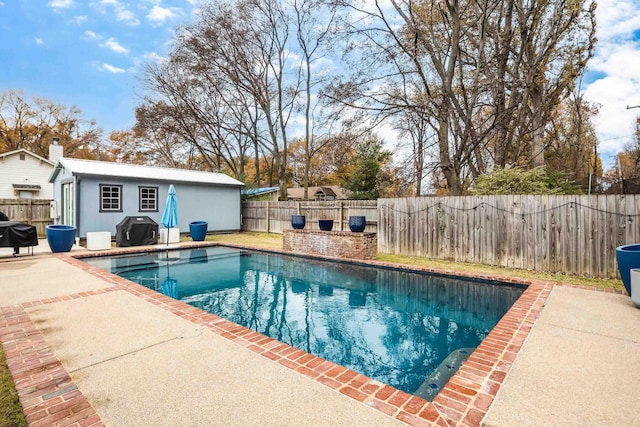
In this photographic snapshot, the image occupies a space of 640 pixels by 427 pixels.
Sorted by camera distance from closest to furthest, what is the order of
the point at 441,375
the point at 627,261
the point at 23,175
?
the point at 441,375, the point at 627,261, the point at 23,175

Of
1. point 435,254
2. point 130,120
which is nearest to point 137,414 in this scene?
point 435,254

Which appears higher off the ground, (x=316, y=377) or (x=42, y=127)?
(x=42, y=127)

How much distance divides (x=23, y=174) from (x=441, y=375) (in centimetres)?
2399

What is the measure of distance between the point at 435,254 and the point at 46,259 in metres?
9.59

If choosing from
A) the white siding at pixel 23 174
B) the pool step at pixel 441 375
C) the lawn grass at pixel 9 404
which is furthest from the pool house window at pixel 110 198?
the pool step at pixel 441 375

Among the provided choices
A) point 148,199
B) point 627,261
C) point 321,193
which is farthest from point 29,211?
point 321,193

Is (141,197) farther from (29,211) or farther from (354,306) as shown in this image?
(354,306)

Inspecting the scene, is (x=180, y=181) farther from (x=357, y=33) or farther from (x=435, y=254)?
(x=435, y=254)

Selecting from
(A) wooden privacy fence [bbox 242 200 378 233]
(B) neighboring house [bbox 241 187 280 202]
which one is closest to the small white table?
(A) wooden privacy fence [bbox 242 200 378 233]

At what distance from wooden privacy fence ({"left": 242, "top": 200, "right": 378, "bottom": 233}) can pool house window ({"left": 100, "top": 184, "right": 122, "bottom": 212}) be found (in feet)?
19.3

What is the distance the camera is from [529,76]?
1044cm

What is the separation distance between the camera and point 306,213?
45.9ft

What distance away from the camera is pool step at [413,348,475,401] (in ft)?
9.28

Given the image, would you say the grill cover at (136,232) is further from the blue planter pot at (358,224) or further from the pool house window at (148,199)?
the blue planter pot at (358,224)
